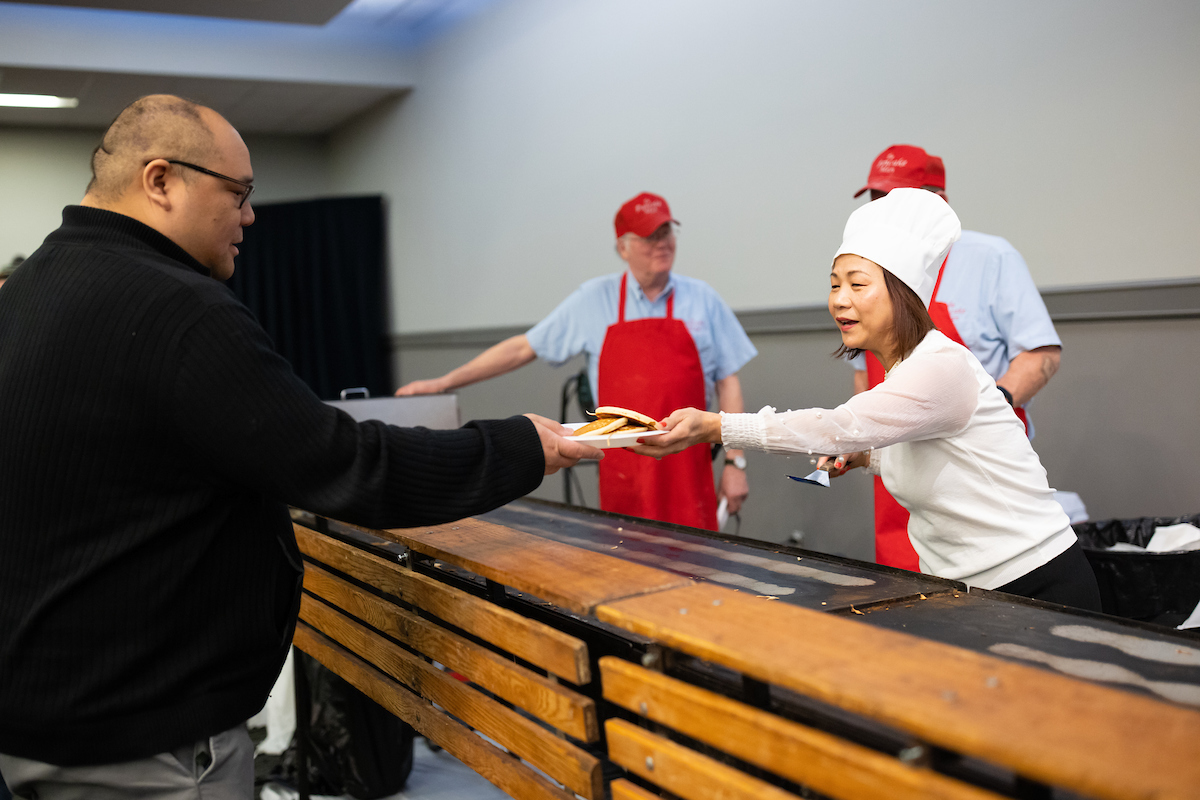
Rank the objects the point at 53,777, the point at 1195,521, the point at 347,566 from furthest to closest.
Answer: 1. the point at 1195,521
2. the point at 347,566
3. the point at 53,777

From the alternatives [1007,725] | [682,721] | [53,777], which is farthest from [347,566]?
[1007,725]

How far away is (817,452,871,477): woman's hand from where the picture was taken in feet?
5.92

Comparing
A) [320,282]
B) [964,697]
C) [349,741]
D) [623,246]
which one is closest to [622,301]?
[623,246]

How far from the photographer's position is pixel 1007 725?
31.2 inches

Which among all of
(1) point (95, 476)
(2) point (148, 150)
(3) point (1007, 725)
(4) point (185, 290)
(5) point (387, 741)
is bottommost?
(5) point (387, 741)

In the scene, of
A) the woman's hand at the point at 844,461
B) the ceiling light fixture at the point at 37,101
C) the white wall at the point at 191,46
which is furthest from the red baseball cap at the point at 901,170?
the ceiling light fixture at the point at 37,101

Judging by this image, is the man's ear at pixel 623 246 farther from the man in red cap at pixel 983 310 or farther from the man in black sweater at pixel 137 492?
the man in black sweater at pixel 137 492

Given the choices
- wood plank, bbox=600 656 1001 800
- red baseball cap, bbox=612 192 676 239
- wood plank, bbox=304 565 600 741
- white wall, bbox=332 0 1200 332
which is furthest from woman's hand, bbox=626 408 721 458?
white wall, bbox=332 0 1200 332

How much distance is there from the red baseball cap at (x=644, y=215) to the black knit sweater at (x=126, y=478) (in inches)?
75.9

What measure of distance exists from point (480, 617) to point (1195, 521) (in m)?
2.02

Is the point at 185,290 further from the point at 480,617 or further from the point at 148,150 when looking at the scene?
the point at 480,617

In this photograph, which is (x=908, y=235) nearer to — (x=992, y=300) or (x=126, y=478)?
(x=992, y=300)

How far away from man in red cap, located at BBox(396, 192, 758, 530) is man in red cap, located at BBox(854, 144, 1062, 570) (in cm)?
68

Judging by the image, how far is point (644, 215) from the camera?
3.03 metres
